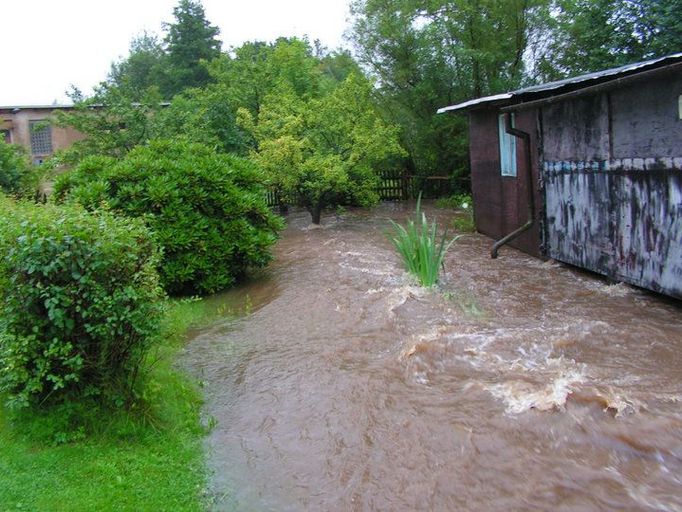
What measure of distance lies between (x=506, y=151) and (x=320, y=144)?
5.35 meters

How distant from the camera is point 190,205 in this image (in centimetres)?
826

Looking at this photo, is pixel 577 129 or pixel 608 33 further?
pixel 608 33

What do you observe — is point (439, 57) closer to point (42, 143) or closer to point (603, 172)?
point (603, 172)

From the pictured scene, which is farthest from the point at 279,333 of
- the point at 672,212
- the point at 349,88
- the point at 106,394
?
the point at 349,88

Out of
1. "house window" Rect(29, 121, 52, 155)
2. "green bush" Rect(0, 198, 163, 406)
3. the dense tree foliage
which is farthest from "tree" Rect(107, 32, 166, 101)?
"green bush" Rect(0, 198, 163, 406)

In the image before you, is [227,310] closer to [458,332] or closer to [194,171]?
[194,171]

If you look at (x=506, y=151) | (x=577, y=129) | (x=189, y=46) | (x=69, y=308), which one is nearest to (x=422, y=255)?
(x=577, y=129)

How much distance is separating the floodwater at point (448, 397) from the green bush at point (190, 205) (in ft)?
2.44

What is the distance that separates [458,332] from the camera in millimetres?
5984

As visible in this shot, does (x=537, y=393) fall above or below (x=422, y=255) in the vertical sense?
below

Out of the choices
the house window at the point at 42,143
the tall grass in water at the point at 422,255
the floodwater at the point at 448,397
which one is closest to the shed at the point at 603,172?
the floodwater at the point at 448,397

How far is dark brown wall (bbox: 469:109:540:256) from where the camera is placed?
30.9 feet

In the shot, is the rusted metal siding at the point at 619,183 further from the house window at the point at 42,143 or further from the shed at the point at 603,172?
the house window at the point at 42,143

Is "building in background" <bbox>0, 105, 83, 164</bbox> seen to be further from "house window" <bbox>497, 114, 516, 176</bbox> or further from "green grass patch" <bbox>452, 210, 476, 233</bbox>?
"house window" <bbox>497, 114, 516, 176</bbox>
